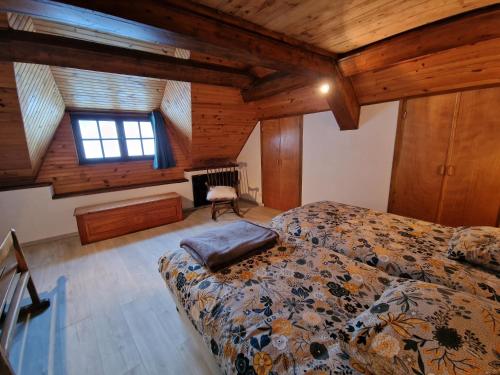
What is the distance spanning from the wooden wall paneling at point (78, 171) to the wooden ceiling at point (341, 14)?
300 centimetres

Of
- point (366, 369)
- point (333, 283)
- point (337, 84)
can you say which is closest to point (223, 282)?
point (333, 283)

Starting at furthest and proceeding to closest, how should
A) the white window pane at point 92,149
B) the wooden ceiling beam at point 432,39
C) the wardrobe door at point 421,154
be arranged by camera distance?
1. the white window pane at point 92,149
2. the wardrobe door at point 421,154
3. the wooden ceiling beam at point 432,39

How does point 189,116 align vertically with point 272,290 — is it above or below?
above

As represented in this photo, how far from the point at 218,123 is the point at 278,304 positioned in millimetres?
3231

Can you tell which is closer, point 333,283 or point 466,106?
point 333,283

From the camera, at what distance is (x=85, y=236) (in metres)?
2.92

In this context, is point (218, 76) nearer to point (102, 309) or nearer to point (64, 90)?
point (64, 90)

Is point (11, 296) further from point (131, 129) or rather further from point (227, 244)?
point (131, 129)

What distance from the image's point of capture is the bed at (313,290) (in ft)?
2.48

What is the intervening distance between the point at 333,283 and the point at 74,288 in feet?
7.70

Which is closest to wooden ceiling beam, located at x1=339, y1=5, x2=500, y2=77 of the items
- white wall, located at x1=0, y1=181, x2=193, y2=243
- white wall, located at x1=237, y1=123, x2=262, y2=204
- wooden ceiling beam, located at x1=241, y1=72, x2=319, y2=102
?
wooden ceiling beam, located at x1=241, y1=72, x2=319, y2=102

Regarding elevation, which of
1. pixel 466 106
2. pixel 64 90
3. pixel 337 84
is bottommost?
pixel 466 106

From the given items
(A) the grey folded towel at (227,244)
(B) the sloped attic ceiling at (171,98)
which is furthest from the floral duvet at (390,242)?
(B) the sloped attic ceiling at (171,98)

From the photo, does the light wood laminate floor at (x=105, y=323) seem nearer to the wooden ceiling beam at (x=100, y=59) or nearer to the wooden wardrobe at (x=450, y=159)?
the wooden ceiling beam at (x=100, y=59)
